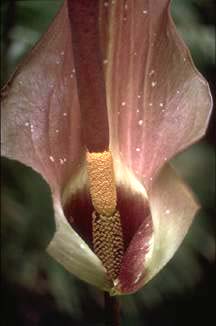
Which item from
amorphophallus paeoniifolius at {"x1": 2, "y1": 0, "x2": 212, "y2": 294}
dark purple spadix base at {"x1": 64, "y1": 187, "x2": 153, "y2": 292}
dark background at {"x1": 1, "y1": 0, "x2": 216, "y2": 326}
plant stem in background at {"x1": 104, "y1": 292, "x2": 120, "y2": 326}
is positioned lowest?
dark background at {"x1": 1, "y1": 0, "x2": 216, "y2": 326}

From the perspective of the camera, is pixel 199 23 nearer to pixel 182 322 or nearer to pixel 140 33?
pixel 182 322

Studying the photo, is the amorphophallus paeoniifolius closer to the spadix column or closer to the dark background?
the spadix column

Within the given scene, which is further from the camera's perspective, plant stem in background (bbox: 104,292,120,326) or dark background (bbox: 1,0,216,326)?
dark background (bbox: 1,0,216,326)

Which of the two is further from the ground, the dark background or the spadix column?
the spadix column

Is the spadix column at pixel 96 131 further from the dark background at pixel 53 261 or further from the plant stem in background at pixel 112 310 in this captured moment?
the dark background at pixel 53 261

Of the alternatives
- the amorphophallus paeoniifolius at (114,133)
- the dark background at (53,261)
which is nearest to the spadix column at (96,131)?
the amorphophallus paeoniifolius at (114,133)

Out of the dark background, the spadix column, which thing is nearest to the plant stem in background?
the spadix column
